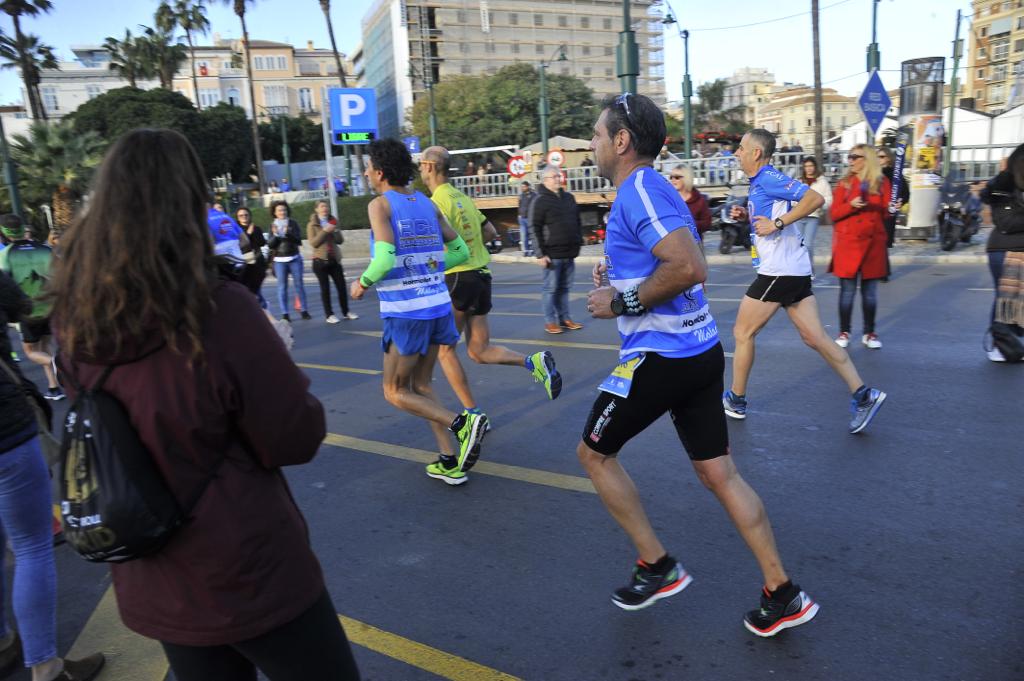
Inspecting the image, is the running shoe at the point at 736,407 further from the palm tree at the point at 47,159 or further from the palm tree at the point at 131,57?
the palm tree at the point at 131,57

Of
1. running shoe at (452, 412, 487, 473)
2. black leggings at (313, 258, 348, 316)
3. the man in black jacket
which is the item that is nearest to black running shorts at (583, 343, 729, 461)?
running shoe at (452, 412, 487, 473)

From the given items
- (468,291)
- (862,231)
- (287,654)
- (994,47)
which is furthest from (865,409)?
(994,47)

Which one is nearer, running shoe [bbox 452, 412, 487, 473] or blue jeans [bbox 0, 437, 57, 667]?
blue jeans [bbox 0, 437, 57, 667]

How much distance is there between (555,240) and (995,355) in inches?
183

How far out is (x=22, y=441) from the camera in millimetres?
2588

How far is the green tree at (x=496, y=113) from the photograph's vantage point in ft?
206

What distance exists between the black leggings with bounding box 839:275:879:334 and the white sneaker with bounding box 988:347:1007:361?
1.00 m

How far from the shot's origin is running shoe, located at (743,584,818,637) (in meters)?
2.77

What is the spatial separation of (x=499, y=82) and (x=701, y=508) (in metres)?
66.6

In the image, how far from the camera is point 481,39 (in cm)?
9400

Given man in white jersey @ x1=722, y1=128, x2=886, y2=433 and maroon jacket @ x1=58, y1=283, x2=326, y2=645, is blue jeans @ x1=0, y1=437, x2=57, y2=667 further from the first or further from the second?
man in white jersey @ x1=722, y1=128, x2=886, y2=433

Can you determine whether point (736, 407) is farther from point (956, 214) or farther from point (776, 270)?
point (956, 214)

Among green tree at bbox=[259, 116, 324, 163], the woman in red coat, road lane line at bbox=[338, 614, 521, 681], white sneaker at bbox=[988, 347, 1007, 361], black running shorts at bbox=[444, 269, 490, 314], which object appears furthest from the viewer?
green tree at bbox=[259, 116, 324, 163]

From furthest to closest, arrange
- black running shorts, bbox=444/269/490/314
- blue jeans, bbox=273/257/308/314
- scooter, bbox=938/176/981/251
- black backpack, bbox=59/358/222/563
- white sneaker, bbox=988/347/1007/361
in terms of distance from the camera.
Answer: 1. scooter, bbox=938/176/981/251
2. blue jeans, bbox=273/257/308/314
3. white sneaker, bbox=988/347/1007/361
4. black running shorts, bbox=444/269/490/314
5. black backpack, bbox=59/358/222/563
